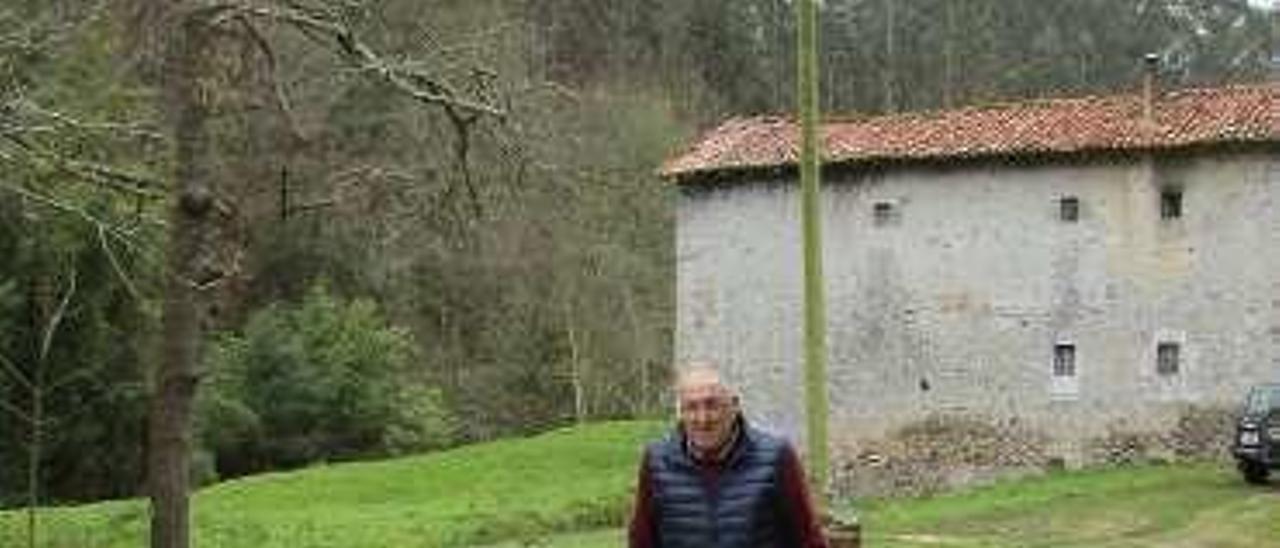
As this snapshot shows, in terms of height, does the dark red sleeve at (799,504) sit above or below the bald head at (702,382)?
below

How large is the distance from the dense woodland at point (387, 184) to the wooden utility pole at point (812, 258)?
2.01 metres

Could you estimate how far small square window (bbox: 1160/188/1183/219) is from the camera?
3512cm

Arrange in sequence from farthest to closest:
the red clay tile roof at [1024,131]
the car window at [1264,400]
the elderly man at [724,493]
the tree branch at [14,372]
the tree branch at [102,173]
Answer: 1. the red clay tile roof at [1024,131]
2. the car window at [1264,400]
3. the tree branch at [14,372]
4. the tree branch at [102,173]
5. the elderly man at [724,493]

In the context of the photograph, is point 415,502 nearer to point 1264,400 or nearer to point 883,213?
point 883,213

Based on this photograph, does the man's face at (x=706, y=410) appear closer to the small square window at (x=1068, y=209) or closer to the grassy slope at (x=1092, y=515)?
the grassy slope at (x=1092, y=515)

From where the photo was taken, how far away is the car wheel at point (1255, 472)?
29859 mm

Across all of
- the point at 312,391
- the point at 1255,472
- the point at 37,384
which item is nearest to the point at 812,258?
the point at 37,384

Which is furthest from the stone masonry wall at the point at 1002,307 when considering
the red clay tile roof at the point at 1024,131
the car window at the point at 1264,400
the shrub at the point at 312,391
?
the shrub at the point at 312,391

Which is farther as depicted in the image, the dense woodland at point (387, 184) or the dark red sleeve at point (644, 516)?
the dense woodland at point (387, 184)

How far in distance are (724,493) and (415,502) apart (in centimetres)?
3031

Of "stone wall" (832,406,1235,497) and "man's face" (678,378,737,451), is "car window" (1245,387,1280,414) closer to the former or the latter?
"stone wall" (832,406,1235,497)

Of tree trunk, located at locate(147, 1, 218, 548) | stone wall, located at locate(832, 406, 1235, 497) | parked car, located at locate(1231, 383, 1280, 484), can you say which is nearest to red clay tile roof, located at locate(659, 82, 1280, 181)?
stone wall, located at locate(832, 406, 1235, 497)

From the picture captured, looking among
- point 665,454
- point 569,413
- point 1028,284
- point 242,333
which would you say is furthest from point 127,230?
point 569,413

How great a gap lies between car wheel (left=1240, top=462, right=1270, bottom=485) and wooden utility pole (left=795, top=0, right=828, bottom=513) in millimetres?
12959
